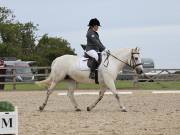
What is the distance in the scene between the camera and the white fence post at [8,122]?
859cm

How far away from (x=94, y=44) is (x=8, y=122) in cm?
900

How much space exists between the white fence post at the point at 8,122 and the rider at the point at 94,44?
8.79 meters

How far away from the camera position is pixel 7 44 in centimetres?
8112

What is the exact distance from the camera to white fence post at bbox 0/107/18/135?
8.59 m

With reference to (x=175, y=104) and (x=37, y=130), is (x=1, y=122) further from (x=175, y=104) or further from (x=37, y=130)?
(x=175, y=104)

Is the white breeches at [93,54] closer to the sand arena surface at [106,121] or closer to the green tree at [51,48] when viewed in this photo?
the sand arena surface at [106,121]

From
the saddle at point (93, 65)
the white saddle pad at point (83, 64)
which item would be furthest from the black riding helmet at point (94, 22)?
the white saddle pad at point (83, 64)

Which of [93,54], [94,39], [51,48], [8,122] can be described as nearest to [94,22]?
[94,39]

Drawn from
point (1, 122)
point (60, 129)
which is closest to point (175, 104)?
point (60, 129)

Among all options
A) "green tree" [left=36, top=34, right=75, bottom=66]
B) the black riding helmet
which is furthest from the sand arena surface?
"green tree" [left=36, top=34, right=75, bottom=66]

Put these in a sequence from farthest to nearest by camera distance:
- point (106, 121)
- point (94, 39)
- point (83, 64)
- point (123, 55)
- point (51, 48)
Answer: point (51, 48)
point (123, 55)
point (83, 64)
point (94, 39)
point (106, 121)

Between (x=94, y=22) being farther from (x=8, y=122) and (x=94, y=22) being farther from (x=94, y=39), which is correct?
(x=8, y=122)

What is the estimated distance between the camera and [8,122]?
28.2 feet

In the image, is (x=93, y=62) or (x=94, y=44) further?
(x=93, y=62)
